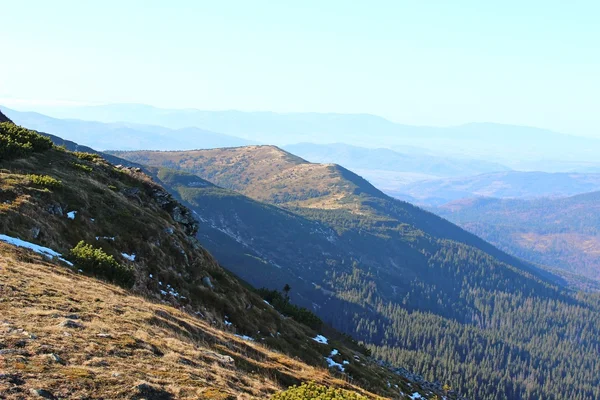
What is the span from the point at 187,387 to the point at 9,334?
6.19 metres

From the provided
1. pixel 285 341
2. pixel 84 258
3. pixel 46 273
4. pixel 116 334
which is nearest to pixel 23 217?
pixel 84 258

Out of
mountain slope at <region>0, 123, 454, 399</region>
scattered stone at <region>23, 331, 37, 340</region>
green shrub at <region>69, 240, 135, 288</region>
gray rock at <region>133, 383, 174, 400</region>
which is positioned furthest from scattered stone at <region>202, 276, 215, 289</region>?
gray rock at <region>133, 383, 174, 400</region>

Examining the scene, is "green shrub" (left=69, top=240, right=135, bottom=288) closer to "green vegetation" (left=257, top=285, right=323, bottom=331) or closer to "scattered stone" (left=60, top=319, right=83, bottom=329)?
"scattered stone" (left=60, top=319, right=83, bottom=329)

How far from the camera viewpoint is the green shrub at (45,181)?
35.5 meters

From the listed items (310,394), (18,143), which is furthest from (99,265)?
(18,143)

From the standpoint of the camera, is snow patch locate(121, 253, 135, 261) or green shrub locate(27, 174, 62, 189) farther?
green shrub locate(27, 174, 62, 189)

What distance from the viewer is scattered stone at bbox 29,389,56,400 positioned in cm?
1167

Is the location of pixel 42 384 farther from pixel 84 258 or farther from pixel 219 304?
pixel 219 304

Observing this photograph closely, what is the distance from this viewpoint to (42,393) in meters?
11.8

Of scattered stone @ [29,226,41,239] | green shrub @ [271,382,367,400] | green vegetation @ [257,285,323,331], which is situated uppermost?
scattered stone @ [29,226,41,239]

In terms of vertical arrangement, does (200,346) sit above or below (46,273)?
below

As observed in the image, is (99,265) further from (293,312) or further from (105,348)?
(293,312)

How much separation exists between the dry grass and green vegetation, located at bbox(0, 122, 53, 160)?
20866 millimetres

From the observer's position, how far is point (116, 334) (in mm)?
17562
